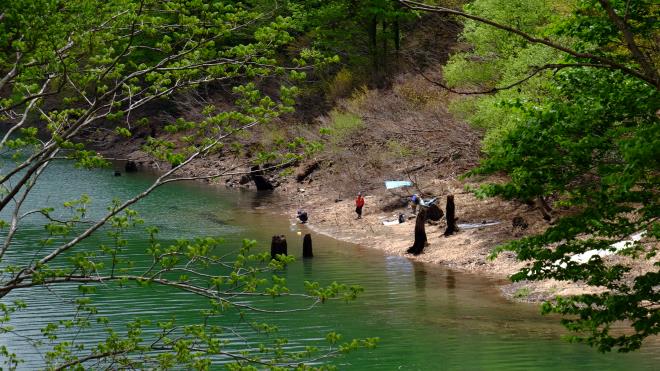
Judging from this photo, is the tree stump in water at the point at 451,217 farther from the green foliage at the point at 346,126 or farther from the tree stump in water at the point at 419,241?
the green foliage at the point at 346,126

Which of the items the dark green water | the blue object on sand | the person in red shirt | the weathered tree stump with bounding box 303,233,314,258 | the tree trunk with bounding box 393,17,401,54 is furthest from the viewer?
the tree trunk with bounding box 393,17,401,54

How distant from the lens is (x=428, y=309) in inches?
1141

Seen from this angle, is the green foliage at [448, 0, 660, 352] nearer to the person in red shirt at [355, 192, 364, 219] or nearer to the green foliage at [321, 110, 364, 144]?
the person in red shirt at [355, 192, 364, 219]

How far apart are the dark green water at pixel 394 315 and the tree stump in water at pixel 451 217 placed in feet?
8.30

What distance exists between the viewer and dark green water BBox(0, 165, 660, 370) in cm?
2341

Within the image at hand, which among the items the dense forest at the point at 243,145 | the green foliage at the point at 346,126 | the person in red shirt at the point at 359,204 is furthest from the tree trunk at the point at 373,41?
the dense forest at the point at 243,145

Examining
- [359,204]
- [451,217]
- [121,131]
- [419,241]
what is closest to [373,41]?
[359,204]

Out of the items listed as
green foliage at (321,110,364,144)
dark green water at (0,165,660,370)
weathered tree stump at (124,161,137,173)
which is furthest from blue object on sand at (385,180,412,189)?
weathered tree stump at (124,161,137,173)

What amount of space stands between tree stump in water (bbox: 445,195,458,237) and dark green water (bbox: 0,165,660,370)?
2529mm

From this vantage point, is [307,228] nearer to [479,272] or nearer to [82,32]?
[479,272]

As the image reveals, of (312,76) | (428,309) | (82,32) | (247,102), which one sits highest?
(312,76)

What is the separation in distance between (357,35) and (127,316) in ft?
142

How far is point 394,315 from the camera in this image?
93.3 feet

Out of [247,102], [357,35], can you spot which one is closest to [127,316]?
[247,102]
